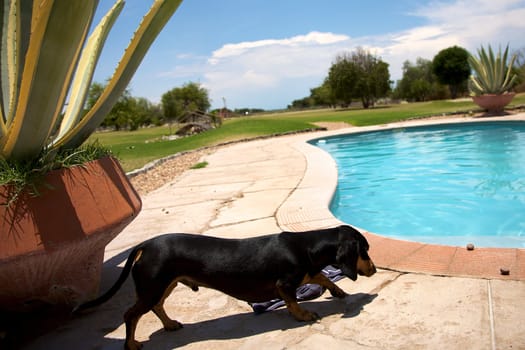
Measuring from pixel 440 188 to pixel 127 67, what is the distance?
6.75 m

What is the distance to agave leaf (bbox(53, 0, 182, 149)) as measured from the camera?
2680 mm

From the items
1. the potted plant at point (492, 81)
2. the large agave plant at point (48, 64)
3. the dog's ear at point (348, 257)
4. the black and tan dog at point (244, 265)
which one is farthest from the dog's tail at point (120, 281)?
the potted plant at point (492, 81)

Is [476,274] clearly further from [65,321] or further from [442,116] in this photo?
[442,116]

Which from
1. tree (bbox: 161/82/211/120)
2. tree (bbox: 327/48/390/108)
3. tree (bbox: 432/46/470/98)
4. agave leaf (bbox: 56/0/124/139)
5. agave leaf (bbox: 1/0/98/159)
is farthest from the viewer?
tree (bbox: 161/82/211/120)

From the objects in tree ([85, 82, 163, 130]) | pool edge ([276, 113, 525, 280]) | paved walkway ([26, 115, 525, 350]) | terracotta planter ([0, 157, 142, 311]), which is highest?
tree ([85, 82, 163, 130])

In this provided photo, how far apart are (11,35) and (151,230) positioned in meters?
2.66

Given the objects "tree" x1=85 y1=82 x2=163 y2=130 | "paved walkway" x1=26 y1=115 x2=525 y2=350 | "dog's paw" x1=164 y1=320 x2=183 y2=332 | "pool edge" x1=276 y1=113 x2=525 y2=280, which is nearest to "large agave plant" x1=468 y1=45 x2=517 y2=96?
"pool edge" x1=276 y1=113 x2=525 y2=280

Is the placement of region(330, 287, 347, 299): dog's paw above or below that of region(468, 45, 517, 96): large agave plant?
below

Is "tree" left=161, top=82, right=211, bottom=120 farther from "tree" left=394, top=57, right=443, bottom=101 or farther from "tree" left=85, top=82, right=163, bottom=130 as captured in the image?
"tree" left=394, top=57, right=443, bottom=101

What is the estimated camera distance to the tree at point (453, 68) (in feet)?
170

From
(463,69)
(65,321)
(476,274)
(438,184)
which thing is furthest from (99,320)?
(463,69)

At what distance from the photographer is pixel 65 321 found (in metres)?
2.90

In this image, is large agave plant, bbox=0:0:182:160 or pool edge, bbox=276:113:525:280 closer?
large agave plant, bbox=0:0:182:160

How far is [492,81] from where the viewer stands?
17891mm
